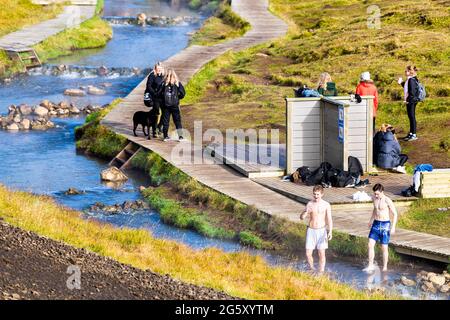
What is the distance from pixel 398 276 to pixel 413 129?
1034 centimetres

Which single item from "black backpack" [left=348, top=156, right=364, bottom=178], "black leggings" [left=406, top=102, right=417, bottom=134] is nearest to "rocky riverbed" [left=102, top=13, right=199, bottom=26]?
"black leggings" [left=406, top=102, right=417, bottom=134]

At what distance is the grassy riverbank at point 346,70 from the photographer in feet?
110

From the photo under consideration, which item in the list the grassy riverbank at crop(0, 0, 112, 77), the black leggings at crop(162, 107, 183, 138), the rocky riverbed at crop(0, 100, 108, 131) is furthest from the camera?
the grassy riverbank at crop(0, 0, 112, 77)

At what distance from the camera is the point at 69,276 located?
15.7m

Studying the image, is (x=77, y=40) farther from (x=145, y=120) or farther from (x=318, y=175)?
(x=318, y=175)

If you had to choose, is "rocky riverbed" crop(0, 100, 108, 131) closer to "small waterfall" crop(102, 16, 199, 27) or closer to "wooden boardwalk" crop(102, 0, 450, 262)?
"wooden boardwalk" crop(102, 0, 450, 262)

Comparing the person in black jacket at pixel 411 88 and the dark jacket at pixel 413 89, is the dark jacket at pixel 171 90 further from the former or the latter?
the dark jacket at pixel 413 89

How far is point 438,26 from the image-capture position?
49.3 meters

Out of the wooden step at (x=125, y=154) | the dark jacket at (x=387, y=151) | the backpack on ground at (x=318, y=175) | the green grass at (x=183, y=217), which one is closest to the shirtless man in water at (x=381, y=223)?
the green grass at (x=183, y=217)

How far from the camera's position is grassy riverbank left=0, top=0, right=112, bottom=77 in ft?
167

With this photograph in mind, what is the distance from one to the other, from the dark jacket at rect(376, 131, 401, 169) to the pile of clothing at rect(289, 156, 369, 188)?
2.45 ft

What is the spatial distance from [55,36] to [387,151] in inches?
1350

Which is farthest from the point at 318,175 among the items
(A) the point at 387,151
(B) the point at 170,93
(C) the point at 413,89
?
(B) the point at 170,93

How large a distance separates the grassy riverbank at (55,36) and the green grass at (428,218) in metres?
28.7
